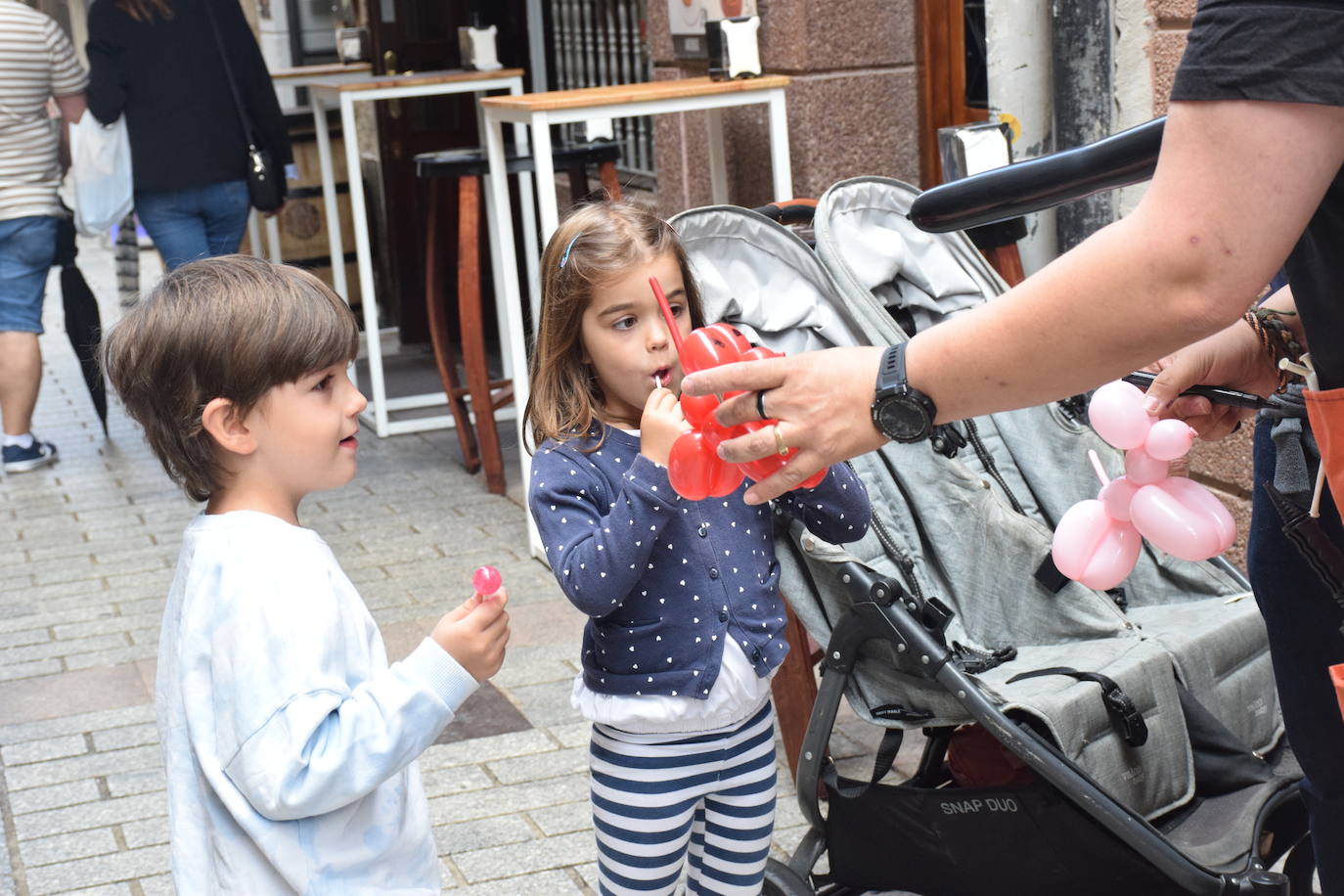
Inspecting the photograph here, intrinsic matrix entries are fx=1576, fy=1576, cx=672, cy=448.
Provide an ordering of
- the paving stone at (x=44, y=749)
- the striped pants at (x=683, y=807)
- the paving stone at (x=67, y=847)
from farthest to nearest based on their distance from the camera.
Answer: the paving stone at (x=44, y=749) → the paving stone at (x=67, y=847) → the striped pants at (x=683, y=807)

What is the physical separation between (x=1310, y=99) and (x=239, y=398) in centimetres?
115

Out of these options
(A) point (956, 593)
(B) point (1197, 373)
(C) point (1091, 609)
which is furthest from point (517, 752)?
(B) point (1197, 373)

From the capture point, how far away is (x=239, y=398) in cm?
178

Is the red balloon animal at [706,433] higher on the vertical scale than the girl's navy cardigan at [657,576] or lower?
higher

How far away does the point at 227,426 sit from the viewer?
1788 millimetres

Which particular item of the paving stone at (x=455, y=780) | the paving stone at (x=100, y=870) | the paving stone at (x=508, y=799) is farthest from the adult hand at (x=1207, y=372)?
the paving stone at (x=100, y=870)

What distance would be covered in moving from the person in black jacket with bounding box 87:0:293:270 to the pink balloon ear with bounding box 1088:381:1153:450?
4608 mm

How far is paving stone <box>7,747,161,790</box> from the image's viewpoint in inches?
141

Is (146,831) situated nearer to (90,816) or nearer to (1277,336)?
(90,816)

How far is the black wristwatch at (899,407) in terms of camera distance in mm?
1530

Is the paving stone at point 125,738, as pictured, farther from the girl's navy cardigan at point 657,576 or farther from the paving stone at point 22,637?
the girl's navy cardigan at point 657,576

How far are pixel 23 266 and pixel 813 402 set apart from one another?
5489 mm

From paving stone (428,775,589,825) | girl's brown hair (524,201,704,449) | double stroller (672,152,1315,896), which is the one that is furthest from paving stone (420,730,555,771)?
girl's brown hair (524,201,704,449)

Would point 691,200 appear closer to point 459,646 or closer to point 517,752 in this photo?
point 517,752
